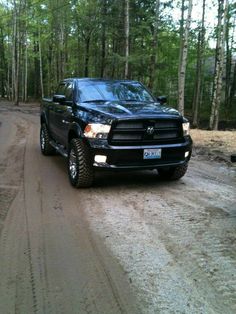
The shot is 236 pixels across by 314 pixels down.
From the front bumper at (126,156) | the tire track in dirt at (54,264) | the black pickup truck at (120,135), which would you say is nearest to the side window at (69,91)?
the black pickup truck at (120,135)

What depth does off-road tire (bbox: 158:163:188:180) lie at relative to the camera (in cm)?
778

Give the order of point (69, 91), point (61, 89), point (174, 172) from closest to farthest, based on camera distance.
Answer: point (174, 172) → point (69, 91) → point (61, 89)

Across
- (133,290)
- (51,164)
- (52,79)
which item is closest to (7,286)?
(133,290)

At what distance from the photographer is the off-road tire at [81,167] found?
7.07m

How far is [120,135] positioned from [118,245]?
102 inches

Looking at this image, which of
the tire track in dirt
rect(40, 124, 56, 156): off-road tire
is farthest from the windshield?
rect(40, 124, 56, 156): off-road tire

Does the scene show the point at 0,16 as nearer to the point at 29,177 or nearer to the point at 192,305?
the point at 29,177

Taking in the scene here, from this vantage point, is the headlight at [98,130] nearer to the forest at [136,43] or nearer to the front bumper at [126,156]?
the front bumper at [126,156]

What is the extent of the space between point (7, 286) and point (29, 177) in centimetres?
453

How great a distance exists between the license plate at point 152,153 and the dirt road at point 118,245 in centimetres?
57

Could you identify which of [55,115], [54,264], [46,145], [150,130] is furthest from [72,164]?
[54,264]

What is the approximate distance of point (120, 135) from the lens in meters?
6.95

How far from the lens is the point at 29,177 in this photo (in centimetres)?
816

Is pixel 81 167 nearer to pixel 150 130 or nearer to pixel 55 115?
pixel 150 130
